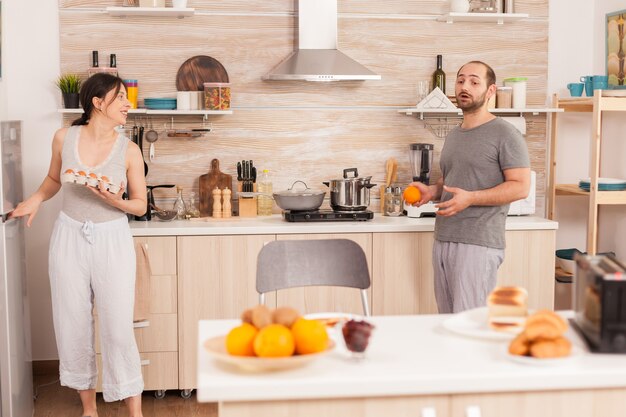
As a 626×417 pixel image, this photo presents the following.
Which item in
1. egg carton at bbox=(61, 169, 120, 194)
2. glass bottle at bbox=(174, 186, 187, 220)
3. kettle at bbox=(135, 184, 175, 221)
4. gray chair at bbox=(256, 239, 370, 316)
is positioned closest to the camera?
gray chair at bbox=(256, 239, 370, 316)

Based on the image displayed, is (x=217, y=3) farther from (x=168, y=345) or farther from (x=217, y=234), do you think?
(x=168, y=345)

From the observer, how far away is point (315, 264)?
9.78 feet

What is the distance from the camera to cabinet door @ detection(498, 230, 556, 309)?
4.32 metres

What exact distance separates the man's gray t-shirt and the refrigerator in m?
1.87

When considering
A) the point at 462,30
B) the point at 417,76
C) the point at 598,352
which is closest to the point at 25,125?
the point at 417,76

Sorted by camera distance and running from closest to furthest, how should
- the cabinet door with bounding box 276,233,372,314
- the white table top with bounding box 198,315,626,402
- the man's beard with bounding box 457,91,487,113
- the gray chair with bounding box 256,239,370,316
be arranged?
the white table top with bounding box 198,315,626,402
the gray chair with bounding box 256,239,370,316
the man's beard with bounding box 457,91,487,113
the cabinet door with bounding box 276,233,372,314

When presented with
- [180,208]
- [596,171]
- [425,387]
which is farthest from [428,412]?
[180,208]

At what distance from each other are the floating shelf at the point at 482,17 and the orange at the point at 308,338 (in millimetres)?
3091

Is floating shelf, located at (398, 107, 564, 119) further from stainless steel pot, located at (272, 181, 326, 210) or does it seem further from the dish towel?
the dish towel

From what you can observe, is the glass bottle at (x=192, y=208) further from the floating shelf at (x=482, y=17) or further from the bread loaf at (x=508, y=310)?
the bread loaf at (x=508, y=310)

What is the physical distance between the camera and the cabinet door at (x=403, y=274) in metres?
4.29

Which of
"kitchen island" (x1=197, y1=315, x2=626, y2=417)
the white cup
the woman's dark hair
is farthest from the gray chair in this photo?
the white cup

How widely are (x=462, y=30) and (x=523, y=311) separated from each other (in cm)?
296

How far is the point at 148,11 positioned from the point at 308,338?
9.89 feet
